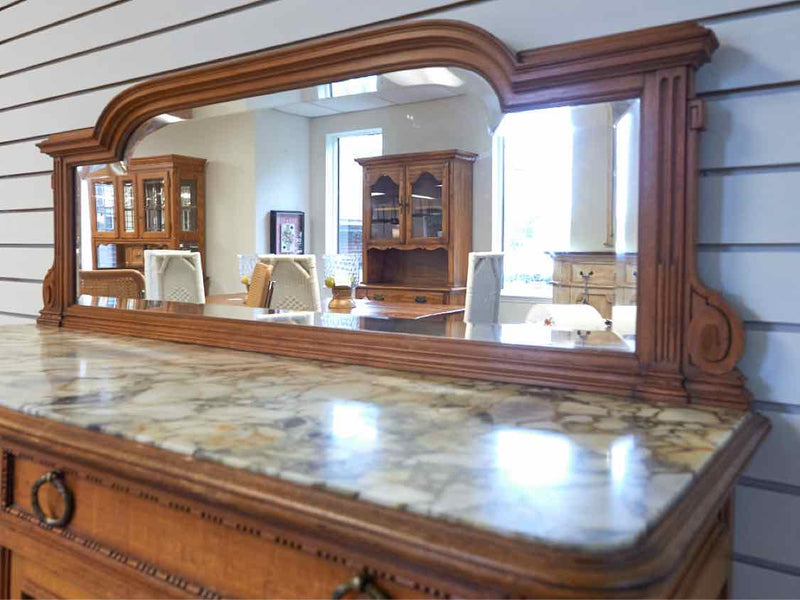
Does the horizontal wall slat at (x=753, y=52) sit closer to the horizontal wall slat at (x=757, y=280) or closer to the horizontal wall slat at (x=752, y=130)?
the horizontal wall slat at (x=752, y=130)

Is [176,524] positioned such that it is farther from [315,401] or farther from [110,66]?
[110,66]

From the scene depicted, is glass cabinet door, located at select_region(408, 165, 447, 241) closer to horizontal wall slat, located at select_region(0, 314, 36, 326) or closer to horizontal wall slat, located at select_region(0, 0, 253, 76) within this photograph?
horizontal wall slat, located at select_region(0, 0, 253, 76)

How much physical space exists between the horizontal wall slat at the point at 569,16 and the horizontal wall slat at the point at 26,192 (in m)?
1.65

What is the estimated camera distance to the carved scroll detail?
1.00 metres

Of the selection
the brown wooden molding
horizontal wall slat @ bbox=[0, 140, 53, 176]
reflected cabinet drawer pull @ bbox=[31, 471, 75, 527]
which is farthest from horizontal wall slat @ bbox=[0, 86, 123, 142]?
the brown wooden molding

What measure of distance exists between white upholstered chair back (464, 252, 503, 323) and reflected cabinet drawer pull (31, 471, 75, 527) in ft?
2.58

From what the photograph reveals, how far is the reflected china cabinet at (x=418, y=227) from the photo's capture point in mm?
1519

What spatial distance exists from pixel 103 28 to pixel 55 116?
395 mm

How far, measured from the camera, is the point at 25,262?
96.3 inches

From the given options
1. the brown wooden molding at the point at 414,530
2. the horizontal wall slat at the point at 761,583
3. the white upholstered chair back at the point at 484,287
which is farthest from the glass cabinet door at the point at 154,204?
the horizontal wall slat at the point at 761,583

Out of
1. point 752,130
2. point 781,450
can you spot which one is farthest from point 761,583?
point 752,130

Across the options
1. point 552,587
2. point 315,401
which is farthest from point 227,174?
point 552,587

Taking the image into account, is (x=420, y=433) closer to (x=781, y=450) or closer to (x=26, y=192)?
(x=781, y=450)

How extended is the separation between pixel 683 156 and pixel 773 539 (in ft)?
2.05
